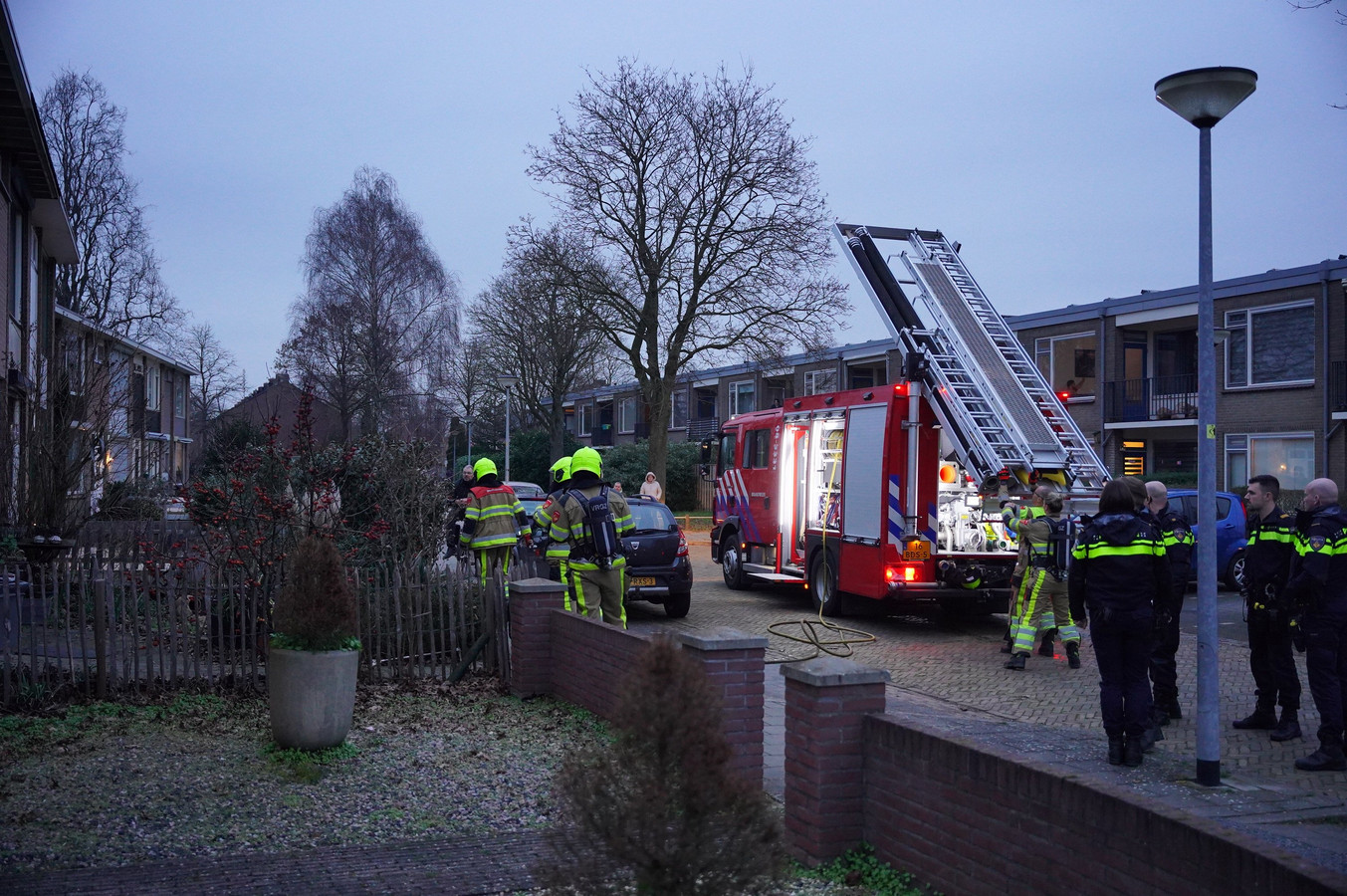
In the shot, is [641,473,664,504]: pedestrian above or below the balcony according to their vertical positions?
below

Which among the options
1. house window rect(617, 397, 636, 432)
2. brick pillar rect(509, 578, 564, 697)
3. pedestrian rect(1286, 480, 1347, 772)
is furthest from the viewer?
house window rect(617, 397, 636, 432)

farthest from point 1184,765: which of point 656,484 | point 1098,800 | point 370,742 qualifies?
point 656,484

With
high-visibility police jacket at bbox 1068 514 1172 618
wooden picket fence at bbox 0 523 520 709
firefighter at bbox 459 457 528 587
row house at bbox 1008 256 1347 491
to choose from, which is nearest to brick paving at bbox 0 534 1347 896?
high-visibility police jacket at bbox 1068 514 1172 618

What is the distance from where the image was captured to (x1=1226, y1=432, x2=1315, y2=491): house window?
27156 mm

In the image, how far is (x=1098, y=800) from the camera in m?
3.70

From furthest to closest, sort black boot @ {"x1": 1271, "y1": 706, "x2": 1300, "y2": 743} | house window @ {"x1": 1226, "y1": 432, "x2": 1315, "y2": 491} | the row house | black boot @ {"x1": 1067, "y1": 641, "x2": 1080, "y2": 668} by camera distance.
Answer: house window @ {"x1": 1226, "y1": 432, "x2": 1315, "y2": 491}, the row house, black boot @ {"x1": 1067, "y1": 641, "x2": 1080, "y2": 668}, black boot @ {"x1": 1271, "y1": 706, "x2": 1300, "y2": 743}

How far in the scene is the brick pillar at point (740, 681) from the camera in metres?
5.73

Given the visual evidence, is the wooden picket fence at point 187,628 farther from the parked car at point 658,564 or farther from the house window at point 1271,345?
the house window at point 1271,345

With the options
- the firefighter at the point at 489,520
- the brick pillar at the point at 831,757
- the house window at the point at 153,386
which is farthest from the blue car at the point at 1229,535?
the house window at the point at 153,386

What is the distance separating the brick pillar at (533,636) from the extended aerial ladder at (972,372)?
5.00 meters

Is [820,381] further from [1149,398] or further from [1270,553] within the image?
[1270,553]

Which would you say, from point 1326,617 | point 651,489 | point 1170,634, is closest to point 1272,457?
point 651,489

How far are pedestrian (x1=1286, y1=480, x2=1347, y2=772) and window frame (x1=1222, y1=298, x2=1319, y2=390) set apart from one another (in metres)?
21.8

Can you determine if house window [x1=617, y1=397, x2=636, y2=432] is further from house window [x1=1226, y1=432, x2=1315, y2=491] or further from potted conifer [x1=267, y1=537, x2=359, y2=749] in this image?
potted conifer [x1=267, y1=537, x2=359, y2=749]
